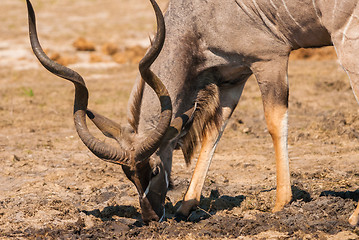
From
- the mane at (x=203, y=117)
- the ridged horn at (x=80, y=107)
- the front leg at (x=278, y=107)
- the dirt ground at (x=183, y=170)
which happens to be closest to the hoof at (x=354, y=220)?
the dirt ground at (x=183, y=170)

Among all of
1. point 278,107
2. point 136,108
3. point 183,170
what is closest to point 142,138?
point 136,108

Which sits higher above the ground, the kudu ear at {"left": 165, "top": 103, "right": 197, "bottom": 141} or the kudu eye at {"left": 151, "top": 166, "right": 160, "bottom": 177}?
the kudu ear at {"left": 165, "top": 103, "right": 197, "bottom": 141}

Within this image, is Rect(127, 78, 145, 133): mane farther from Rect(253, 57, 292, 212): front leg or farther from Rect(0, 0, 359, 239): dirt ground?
Rect(253, 57, 292, 212): front leg

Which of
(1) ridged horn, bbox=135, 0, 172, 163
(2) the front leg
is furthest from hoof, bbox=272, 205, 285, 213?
(1) ridged horn, bbox=135, 0, 172, 163

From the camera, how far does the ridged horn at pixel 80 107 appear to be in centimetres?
513

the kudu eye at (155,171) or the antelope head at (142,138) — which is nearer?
the antelope head at (142,138)

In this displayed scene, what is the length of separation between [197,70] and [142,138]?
3.13ft

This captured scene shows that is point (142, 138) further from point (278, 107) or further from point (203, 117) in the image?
point (278, 107)

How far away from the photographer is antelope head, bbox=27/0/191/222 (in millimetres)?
5125

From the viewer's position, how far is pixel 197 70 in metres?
5.90

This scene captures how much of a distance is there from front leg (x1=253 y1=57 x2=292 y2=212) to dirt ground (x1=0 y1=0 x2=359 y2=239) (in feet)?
0.60

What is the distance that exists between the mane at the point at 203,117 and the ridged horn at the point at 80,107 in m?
1.08

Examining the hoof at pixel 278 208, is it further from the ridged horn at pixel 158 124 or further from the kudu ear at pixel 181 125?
the ridged horn at pixel 158 124

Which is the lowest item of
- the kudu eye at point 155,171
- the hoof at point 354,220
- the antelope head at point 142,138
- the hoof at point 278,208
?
the hoof at point 278,208
